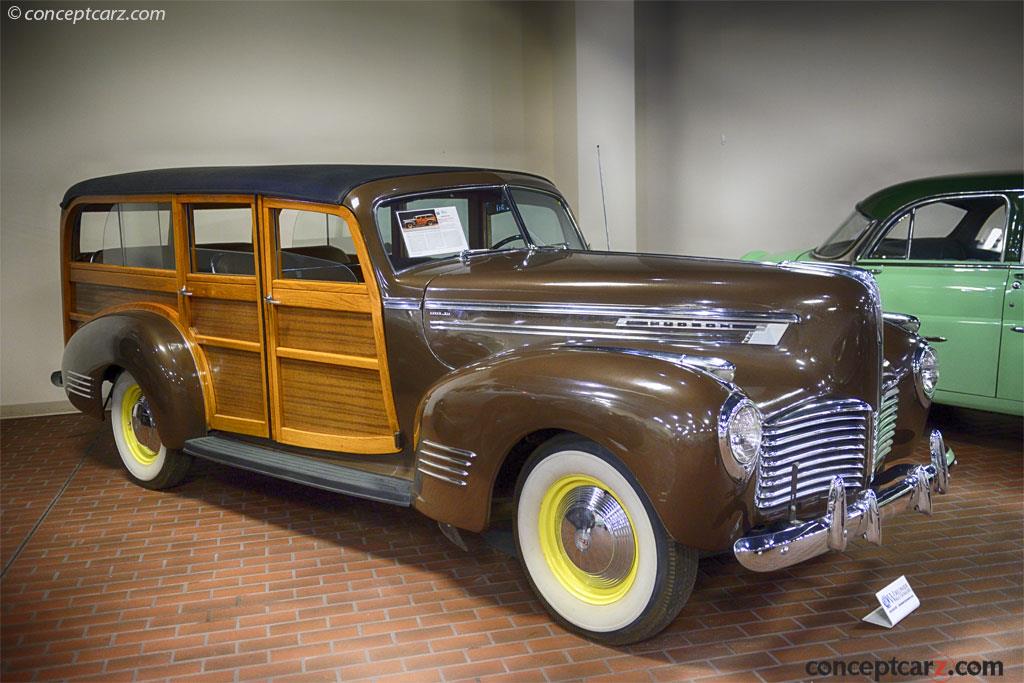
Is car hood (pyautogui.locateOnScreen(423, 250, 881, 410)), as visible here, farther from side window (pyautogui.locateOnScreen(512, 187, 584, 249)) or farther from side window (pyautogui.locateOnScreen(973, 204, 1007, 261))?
side window (pyautogui.locateOnScreen(973, 204, 1007, 261))

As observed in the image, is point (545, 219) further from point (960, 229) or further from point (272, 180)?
point (960, 229)

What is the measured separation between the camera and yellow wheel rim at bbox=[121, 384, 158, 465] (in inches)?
198

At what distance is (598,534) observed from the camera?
10.5ft

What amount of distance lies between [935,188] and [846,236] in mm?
640

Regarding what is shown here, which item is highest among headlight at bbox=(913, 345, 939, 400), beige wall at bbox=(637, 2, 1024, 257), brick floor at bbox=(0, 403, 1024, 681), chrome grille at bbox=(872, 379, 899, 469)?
beige wall at bbox=(637, 2, 1024, 257)

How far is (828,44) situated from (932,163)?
1274 millimetres

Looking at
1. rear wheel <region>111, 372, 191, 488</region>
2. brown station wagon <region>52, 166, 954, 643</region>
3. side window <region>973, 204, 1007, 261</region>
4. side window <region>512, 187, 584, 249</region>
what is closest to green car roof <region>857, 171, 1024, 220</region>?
side window <region>973, 204, 1007, 261</region>

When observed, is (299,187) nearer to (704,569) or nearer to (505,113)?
(704,569)

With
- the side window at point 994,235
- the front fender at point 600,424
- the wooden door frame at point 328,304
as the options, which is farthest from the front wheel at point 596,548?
the side window at point 994,235

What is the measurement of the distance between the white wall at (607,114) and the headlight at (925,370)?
12.5ft

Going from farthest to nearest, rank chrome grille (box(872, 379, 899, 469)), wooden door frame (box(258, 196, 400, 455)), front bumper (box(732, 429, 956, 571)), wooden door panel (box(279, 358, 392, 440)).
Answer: wooden door panel (box(279, 358, 392, 440)), wooden door frame (box(258, 196, 400, 455)), chrome grille (box(872, 379, 899, 469)), front bumper (box(732, 429, 956, 571))

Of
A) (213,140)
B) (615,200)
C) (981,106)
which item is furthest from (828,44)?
(213,140)

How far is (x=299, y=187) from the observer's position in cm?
415

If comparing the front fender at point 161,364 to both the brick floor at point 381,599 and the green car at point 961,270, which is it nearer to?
the brick floor at point 381,599
